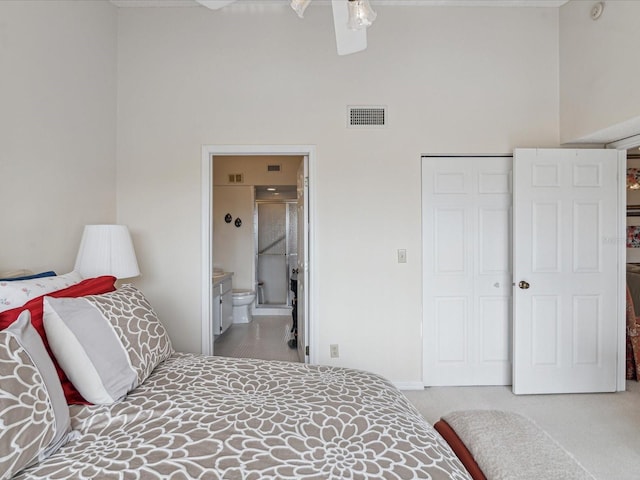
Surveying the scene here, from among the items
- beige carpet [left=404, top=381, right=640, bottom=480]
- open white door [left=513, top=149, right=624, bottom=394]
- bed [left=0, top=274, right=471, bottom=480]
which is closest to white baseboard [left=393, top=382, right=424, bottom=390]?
beige carpet [left=404, top=381, right=640, bottom=480]

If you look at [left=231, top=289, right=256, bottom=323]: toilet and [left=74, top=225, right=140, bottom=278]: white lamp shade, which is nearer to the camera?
[left=74, top=225, right=140, bottom=278]: white lamp shade

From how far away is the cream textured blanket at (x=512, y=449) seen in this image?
97 centimetres

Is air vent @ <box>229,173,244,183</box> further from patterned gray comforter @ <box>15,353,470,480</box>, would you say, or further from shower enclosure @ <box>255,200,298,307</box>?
patterned gray comforter @ <box>15,353,470,480</box>

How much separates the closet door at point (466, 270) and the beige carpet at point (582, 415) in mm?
201

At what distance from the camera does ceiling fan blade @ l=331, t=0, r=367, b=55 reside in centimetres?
152

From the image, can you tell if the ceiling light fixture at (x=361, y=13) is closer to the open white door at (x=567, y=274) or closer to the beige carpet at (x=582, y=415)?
the open white door at (x=567, y=274)

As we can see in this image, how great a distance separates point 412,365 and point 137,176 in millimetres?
2826

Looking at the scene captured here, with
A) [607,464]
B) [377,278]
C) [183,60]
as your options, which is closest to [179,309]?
[377,278]

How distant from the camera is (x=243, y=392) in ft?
4.58

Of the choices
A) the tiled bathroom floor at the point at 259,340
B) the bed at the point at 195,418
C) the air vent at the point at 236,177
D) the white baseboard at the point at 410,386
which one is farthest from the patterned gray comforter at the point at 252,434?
the air vent at the point at 236,177

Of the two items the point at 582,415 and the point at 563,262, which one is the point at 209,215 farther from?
the point at 582,415

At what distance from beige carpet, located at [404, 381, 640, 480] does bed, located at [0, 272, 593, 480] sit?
1.33 metres

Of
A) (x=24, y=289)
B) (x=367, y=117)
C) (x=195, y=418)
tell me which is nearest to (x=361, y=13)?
(x=367, y=117)

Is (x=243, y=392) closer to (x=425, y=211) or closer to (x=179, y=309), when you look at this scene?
(x=179, y=309)
